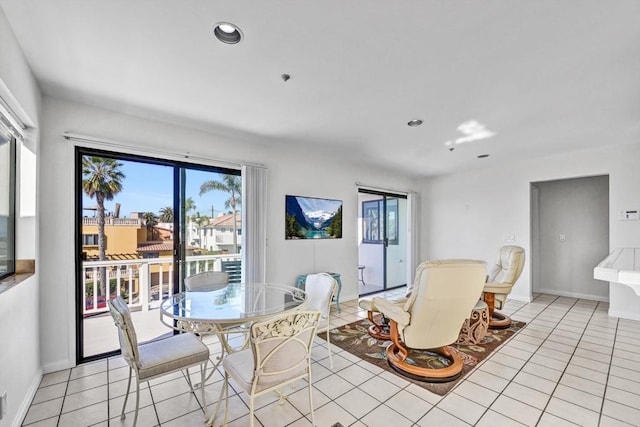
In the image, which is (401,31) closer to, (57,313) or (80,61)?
(80,61)

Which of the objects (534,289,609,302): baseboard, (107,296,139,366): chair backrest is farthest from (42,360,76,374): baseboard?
(534,289,609,302): baseboard

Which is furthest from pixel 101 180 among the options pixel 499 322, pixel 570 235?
pixel 570 235

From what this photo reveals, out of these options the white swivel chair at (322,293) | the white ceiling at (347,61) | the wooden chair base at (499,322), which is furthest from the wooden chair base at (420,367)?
the white ceiling at (347,61)

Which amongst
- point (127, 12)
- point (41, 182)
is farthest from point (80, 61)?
point (41, 182)

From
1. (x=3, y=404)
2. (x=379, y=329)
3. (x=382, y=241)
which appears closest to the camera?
(x=3, y=404)

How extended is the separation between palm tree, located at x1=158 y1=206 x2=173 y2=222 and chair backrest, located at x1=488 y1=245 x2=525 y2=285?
4.20m

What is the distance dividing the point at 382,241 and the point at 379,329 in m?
2.77

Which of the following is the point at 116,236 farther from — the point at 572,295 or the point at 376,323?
the point at 572,295

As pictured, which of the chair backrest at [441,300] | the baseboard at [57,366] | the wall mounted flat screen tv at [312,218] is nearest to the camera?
the chair backrest at [441,300]

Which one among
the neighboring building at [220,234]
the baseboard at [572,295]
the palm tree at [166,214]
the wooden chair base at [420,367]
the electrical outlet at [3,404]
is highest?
the palm tree at [166,214]

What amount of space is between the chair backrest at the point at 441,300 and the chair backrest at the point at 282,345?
98 cm

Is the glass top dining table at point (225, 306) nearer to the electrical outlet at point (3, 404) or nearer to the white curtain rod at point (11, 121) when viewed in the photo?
the electrical outlet at point (3, 404)

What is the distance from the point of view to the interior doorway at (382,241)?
6.00 metres

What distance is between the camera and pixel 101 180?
2945 mm
